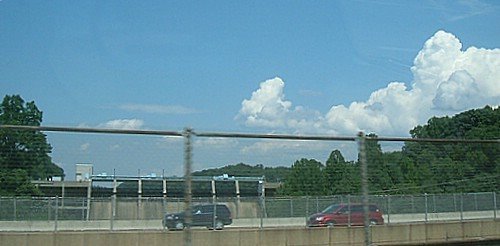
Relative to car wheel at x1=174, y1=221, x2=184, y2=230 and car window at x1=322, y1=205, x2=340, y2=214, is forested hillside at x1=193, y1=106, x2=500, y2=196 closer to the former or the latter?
car window at x1=322, y1=205, x2=340, y2=214

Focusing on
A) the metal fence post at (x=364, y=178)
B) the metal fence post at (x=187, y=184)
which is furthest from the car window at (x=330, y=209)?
the metal fence post at (x=187, y=184)

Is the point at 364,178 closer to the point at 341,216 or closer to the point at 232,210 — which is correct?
the point at 341,216

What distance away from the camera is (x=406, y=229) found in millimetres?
9773

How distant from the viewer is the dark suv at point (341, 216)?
9812 millimetres

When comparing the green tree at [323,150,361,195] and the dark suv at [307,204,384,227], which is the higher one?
the green tree at [323,150,361,195]

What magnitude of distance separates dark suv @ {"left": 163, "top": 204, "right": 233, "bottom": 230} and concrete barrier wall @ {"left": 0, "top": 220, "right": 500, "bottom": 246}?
0.50 ft

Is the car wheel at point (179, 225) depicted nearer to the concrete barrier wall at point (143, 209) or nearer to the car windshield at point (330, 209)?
the concrete barrier wall at point (143, 209)

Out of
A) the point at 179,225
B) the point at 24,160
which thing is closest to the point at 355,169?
the point at 179,225

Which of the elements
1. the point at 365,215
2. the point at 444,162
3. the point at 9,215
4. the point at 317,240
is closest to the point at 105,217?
the point at 9,215

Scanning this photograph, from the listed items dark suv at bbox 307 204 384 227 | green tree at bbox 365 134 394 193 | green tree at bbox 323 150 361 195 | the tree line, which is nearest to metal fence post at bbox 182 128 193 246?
the tree line

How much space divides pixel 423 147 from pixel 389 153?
706 millimetres

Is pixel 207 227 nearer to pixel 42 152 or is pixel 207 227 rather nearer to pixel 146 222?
pixel 146 222

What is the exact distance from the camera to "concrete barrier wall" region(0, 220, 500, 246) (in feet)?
27.7

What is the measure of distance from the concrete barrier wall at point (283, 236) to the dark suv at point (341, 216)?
0.21 m
